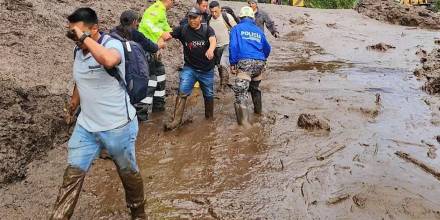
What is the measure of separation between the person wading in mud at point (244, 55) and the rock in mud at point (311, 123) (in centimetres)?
83

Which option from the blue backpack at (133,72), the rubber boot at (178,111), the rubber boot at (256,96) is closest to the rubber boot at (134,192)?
the blue backpack at (133,72)

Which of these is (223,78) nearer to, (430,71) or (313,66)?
(313,66)

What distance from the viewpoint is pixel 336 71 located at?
11469 millimetres

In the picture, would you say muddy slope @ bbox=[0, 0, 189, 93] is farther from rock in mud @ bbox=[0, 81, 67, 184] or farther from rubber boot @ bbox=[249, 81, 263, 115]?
rubber boot @ bbox=[249, 81, 263, 115]

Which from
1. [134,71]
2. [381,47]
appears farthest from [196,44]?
[381,47]

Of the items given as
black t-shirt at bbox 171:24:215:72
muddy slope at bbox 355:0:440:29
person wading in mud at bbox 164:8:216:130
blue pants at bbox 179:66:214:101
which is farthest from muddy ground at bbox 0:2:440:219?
muddy slope at bbox 355:0:440:29

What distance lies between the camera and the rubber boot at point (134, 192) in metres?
4.37

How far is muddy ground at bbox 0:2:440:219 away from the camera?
4.93m

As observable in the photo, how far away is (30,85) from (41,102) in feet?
1.33

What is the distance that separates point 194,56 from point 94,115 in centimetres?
336

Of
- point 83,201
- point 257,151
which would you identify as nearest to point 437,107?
point 257,151

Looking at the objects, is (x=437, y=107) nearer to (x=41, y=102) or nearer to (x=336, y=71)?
(x=336, y=71)

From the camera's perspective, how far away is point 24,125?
6277mm

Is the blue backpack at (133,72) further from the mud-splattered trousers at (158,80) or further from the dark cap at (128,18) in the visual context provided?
the mud-splattered trousers at (158,80)
